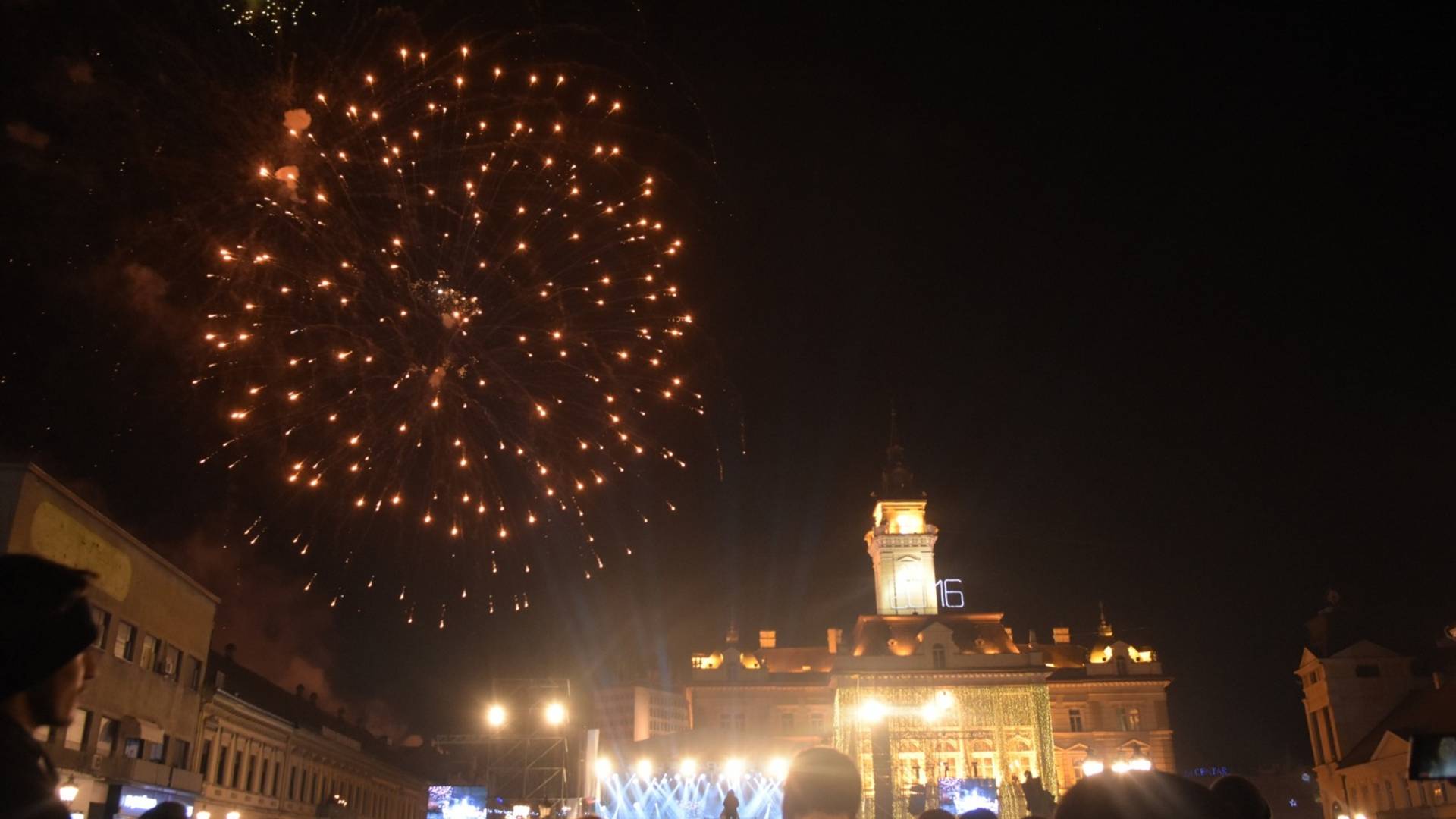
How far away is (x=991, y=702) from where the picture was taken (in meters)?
67.0

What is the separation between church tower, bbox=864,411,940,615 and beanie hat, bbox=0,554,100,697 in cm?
7497

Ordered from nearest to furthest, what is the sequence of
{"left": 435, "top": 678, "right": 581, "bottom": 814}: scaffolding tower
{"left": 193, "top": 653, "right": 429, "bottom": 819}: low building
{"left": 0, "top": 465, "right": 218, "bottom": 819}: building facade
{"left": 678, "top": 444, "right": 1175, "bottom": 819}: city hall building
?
{"left": 0, "top": 465, "right": 218, "bottom": 819}: building facade < {"left": 193, "top": 653, "right": 429, "bottom": 819}: low building < {"left": 435, "top": 678, "right": 581, "bottom": 814}: scaffolding tower < {"left": 678, "top": 444, "right": 1175, "bottom": 819}: city hall building

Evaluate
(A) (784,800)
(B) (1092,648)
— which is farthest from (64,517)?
(B) (1092,648)

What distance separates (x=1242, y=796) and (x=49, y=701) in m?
4.50

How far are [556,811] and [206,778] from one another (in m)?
11.0

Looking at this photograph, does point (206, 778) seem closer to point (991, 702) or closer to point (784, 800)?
point (784, 800)

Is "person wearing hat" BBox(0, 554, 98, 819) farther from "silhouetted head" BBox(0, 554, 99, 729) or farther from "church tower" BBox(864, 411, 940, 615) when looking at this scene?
"church tower" BBox(864, 411, 940, 615)

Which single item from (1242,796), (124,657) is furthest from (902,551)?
(1242,796)

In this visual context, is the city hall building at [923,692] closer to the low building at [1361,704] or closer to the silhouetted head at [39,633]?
the low building at [1361,704]

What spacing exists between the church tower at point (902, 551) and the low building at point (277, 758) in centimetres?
3394

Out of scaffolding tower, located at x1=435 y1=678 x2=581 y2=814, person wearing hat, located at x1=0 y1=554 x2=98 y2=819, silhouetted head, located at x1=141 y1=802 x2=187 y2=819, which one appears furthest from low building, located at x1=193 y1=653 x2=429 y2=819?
person wearing hat, located at x1=0 y1=554 x2=98 y2=819

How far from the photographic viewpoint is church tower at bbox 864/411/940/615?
250 ft

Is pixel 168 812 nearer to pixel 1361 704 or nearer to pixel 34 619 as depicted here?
pixel 34 619

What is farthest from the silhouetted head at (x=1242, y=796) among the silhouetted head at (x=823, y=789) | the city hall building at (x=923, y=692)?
the city hall building at (x=923, y=692)
